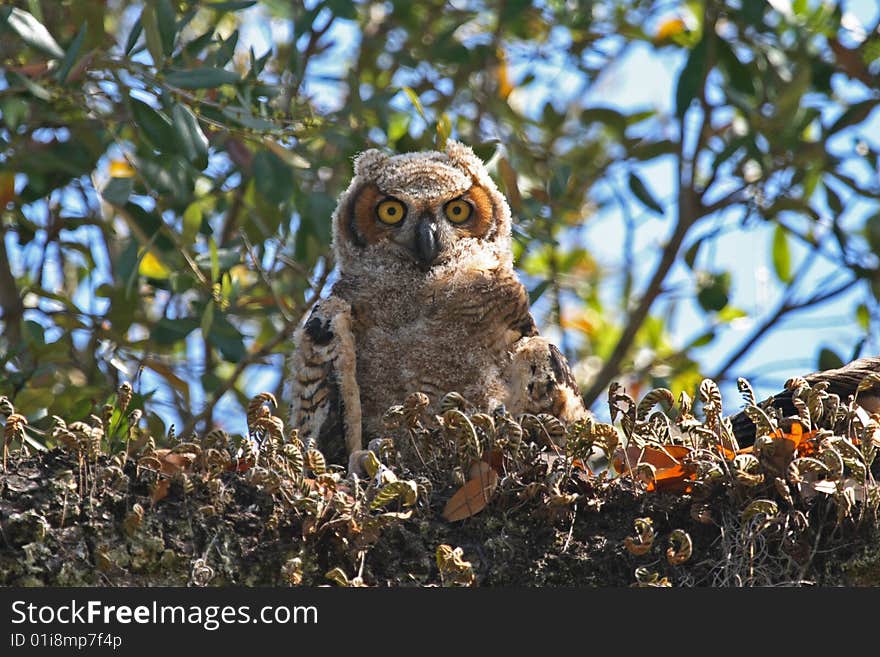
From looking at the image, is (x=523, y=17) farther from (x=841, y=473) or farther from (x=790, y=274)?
(x=841, y=473)

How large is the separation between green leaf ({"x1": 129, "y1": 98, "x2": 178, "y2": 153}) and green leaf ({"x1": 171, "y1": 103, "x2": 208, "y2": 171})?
1.9 inches

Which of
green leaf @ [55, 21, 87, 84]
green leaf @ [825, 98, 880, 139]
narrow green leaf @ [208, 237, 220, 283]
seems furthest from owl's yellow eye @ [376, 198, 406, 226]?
green leaf @ [825, 98, 880, 139]

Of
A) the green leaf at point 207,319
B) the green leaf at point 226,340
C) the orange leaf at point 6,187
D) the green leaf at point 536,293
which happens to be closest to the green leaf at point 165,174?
the green leaf at point 207,319

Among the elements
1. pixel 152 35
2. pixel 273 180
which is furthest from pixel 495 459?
pixel 152 35

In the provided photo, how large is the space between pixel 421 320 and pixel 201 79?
1223 millimetres

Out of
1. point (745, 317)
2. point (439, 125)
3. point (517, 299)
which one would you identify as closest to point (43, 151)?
point (439, 125)

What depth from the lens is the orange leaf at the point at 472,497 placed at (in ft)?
9.48

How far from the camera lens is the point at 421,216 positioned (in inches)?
189

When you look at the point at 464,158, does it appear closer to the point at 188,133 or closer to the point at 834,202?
the point at 188,133

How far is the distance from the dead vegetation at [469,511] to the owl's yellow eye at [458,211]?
188 centimetres

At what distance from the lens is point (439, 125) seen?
201 inches

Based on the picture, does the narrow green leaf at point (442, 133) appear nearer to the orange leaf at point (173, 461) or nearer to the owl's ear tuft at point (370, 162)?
the owl's ear tuft at point (370, 162)

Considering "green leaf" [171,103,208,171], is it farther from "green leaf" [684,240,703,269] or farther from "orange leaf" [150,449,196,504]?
"green leaf" [684,240,703,269]

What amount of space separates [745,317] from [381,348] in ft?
11.9
